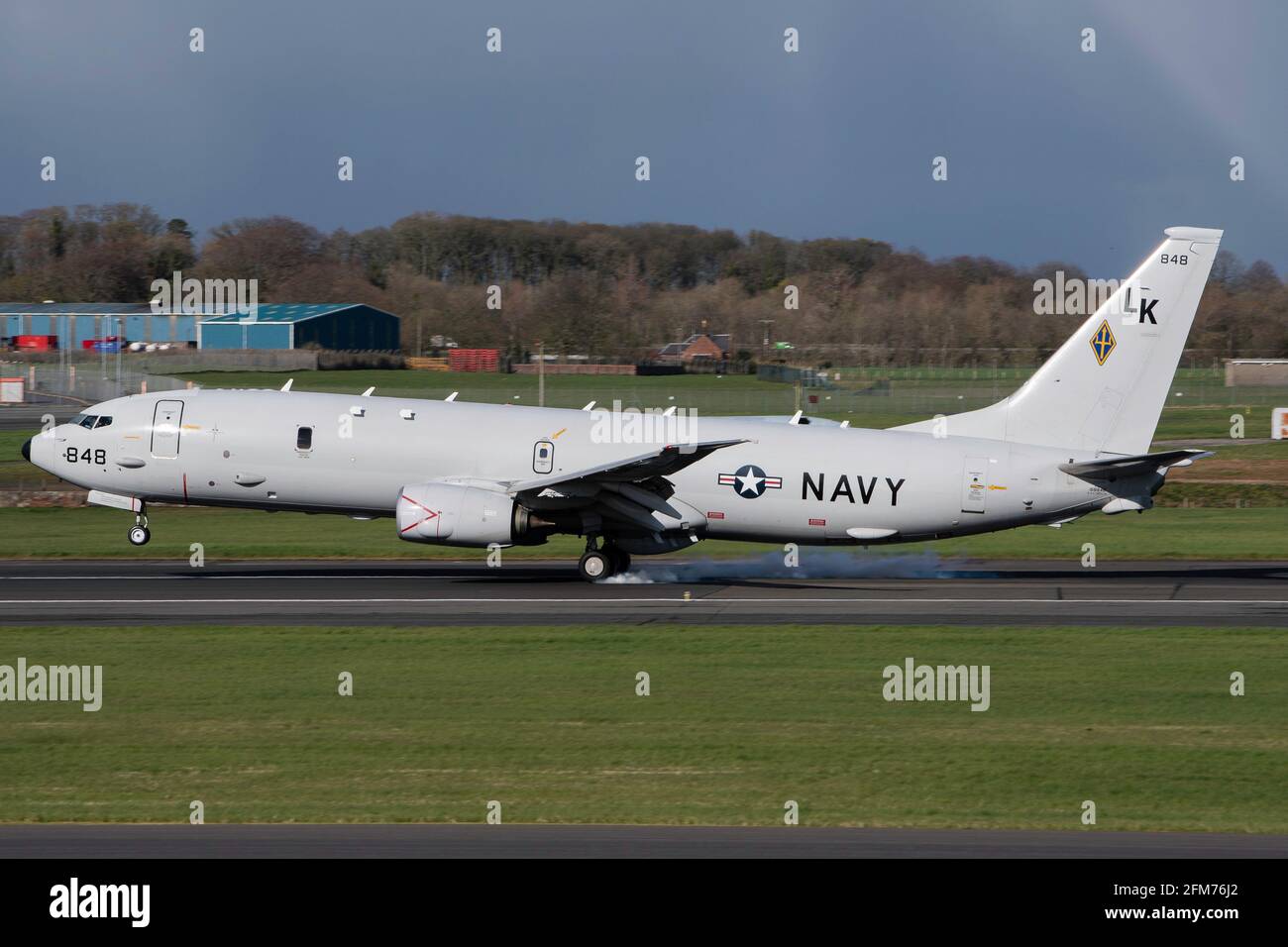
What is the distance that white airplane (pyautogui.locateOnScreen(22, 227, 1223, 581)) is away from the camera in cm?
3319

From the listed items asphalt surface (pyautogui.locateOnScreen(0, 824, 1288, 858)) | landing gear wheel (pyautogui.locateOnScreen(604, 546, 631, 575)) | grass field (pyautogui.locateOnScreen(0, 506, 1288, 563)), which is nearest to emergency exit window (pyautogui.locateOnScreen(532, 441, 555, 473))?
landing gear wheel (pyautogui.locateOnScreen(604, 546, 631, 575))

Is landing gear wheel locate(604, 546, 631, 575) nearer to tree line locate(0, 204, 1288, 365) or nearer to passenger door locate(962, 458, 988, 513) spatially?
passenger door locate(962, 458, 988, 513)

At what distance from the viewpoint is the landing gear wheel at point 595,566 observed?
3472 centimetres

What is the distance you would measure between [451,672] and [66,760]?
6842 millimetres

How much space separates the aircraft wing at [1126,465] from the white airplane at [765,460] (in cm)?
10

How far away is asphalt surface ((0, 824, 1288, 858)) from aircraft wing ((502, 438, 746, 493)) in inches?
675

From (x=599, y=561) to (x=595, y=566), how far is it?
0.16 metres

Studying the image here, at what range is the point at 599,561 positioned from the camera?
114 ft
